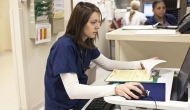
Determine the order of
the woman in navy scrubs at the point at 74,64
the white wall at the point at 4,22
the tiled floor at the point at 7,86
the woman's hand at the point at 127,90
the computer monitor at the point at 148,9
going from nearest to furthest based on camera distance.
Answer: the woman's hand at the point at 127,90, the woman in navy scrubs at the point at 74,64, the tiled floor at the point at 7,86, the computer monitor at the point at 148,9, the white wall at the point at 4,22

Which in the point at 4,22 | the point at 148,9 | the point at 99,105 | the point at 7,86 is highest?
the point at 148,9

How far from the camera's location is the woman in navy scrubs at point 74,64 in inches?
40.4

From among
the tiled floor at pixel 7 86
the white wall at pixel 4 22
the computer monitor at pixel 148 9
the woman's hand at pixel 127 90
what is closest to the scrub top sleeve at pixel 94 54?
the woman's hand at pixel 127 90

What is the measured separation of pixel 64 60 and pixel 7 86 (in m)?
2.60

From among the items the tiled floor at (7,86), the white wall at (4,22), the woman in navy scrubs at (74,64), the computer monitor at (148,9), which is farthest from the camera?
the white wall at (4,22)

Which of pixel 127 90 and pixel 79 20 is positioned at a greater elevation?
pixel 79 20

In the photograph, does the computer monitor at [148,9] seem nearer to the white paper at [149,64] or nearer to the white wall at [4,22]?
the white wall at [4,22]

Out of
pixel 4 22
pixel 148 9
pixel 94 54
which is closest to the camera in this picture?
pixel 94 54

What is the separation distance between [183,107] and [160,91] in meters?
0.15

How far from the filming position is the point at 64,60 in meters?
1.06

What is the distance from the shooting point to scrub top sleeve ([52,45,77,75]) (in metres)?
1.05

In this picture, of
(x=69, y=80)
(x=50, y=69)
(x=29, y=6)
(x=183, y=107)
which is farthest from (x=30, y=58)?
(x=183, y=107)

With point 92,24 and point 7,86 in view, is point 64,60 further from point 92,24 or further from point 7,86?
point 7,86

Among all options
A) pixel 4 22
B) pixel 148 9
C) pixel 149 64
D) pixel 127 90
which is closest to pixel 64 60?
pixel 127 90
